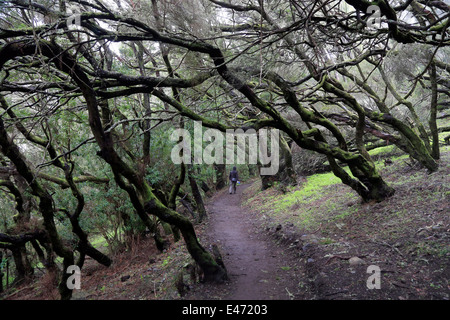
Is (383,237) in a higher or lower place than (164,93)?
lower

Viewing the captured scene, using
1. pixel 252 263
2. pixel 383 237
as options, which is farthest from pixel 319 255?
pixel 252 263

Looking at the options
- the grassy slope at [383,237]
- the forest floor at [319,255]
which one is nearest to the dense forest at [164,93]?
the forest floor at [319,255]

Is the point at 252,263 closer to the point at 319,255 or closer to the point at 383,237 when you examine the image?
the point at 319,255

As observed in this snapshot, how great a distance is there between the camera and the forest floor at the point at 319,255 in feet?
13.4

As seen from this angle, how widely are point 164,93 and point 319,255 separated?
4.45 m

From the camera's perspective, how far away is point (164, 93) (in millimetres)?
5652

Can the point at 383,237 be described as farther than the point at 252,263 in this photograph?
No

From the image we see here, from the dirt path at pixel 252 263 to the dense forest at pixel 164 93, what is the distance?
57 centimetres

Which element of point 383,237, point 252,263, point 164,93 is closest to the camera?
point 383,237

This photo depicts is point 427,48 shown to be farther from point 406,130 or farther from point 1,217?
point 1,217

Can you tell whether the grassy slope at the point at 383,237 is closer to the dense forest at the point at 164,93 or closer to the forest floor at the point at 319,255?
the forest floor at the point at 319,255

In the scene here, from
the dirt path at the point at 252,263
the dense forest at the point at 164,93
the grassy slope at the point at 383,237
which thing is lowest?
the dirt path at the point at 252,263

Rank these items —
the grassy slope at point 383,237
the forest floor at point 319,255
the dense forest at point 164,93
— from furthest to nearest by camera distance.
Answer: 1. the dense forest at point 164,93
2. the forest floor at point 319,255
3. the grassy slope at point 383,237

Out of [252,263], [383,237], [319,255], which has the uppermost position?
[383,237]
